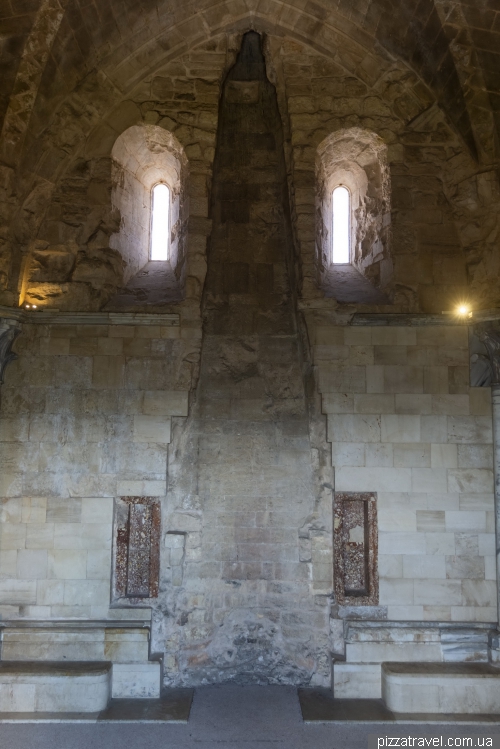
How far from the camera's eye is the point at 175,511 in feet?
24.6

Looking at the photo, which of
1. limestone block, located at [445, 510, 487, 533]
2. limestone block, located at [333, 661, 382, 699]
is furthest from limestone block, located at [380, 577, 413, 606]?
limestone block, located at [445, 510, 487, 533]

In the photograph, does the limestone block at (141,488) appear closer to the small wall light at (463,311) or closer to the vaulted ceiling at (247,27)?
the small wall light at (463,311)

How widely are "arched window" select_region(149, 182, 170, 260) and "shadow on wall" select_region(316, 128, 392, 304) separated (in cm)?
227

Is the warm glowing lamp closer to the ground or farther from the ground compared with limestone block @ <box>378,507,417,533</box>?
farther from the ground

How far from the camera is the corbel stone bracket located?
7.13 meters

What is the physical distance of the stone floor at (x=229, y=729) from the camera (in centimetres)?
621

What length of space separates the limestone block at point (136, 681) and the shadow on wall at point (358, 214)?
5.15 meters

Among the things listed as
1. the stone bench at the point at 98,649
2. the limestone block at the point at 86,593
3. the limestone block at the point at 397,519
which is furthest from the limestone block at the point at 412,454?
the limestone block at the point at 86,593

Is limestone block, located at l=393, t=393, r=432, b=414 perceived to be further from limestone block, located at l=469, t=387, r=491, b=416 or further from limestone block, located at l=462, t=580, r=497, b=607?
limestone block, located at l=462, t=580, r=497, b=607

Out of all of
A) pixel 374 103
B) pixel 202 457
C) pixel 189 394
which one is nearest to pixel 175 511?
pixel 202 457

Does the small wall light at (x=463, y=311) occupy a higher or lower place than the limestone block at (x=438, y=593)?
higher

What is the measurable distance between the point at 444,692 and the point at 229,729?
8.07ft

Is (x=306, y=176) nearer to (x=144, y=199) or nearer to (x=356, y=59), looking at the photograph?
(x=356, y=59)

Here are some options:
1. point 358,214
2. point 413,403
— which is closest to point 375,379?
point 413,403
